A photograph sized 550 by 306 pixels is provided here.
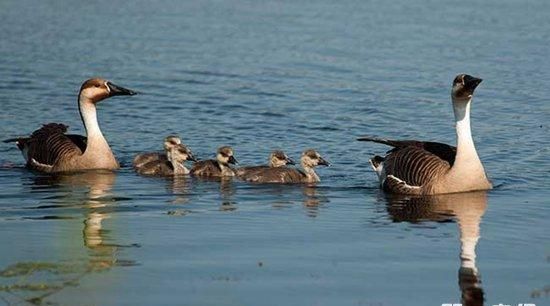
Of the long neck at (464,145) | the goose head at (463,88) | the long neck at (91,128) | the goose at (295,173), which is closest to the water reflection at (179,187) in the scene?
the goose at (295,173)

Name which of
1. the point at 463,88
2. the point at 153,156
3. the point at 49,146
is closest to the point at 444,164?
the point at 463,88

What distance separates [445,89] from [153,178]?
8252 mm

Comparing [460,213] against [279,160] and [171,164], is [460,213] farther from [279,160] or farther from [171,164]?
[171,164]

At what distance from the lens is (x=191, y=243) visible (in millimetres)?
13586

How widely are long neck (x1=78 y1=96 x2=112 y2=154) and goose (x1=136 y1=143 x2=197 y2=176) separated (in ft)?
2.49

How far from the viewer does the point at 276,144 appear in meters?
20.8

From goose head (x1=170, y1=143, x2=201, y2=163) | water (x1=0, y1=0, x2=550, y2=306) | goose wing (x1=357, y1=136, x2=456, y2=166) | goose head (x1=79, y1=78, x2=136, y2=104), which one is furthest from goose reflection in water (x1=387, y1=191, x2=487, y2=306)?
goose head (x1=79, y1=78, x2=136, y2=104)

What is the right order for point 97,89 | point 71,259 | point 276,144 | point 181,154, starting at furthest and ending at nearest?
1. point 276,144
2. point 97,89
3. point 181,154
4. point 71,259

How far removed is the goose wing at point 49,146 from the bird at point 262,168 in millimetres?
2672

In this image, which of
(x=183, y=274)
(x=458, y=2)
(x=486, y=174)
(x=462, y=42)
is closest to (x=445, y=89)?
(x=462, y=42)

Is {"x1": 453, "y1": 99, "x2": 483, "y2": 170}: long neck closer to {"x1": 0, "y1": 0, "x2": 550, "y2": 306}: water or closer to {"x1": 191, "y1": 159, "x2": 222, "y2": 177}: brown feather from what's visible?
{"x1": 0, "y1": 0, "x2": 550, "y2": 306}: water

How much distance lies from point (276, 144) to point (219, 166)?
107 inches

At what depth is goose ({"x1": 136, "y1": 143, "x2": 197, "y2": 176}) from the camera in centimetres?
1852

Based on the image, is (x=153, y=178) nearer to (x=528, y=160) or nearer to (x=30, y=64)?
(x=528, y=160)
